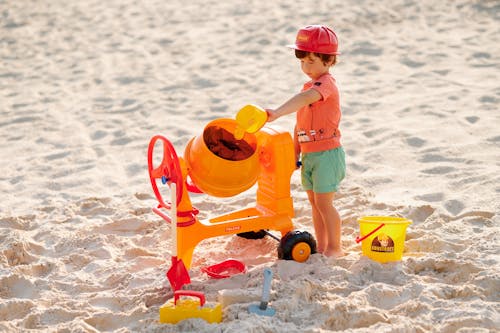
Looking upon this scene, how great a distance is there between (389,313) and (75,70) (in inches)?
201

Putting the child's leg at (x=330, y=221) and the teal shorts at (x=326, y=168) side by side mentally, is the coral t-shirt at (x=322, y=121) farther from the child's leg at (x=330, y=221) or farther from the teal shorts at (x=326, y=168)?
the child's leg at (x=330, y=221)

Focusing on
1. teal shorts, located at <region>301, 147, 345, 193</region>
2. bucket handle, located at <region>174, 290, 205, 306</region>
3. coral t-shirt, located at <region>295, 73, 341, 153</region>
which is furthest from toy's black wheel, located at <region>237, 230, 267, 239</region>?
bucket handle, located at <region>174, 290, 205, 306</region>

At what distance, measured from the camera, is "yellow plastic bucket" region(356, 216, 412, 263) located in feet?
10.6

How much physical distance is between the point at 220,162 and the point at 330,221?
0.65 m

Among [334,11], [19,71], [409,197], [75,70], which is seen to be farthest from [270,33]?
[409,197]

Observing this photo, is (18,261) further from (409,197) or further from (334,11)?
(334,11)

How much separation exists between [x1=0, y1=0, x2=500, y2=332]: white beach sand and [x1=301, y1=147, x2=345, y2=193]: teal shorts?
1.16 ft

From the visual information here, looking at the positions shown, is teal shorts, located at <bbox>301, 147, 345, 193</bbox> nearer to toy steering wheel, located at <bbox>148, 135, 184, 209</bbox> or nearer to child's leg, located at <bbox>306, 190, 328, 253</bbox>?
child's leg, located at <bbox>306, 190, 328, 253</bbox>

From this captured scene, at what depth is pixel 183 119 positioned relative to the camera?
18.4ft

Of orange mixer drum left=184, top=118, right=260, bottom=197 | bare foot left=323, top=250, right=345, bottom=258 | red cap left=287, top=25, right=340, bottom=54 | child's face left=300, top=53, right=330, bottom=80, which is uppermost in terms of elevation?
red cap left=287, top=25, right=340, bottom=54

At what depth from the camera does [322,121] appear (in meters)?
3.31

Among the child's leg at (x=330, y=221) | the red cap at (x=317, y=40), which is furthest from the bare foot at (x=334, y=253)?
the red cap at (x=317, y=40)

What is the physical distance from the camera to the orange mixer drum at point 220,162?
314 centimetres

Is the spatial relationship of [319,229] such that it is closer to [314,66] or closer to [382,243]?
[382,243]
